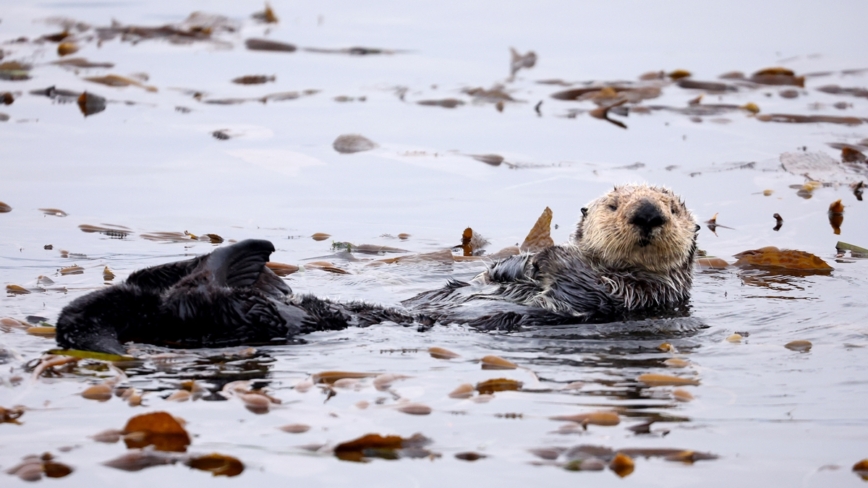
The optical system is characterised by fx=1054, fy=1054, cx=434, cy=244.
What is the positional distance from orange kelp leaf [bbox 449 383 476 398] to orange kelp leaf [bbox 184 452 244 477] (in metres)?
1.03

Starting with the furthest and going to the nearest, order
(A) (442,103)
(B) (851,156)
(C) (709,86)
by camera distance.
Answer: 1. (C) (709,86)
2. (A) (442,103)
3. (B) (851,156)

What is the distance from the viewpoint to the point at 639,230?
5742 millimetres

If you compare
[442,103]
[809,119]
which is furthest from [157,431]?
[809,119]

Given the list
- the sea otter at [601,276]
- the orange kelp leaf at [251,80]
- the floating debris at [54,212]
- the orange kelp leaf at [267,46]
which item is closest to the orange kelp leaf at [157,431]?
the sea otter at [601,276]

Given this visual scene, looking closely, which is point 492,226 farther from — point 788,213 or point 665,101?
point 665,101

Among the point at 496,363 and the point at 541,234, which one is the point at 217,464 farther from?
the point at 541,234

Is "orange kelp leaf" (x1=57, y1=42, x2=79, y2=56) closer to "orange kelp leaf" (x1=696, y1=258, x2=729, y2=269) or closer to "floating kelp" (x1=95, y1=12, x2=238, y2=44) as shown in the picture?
"floating kelp" (x1=95, y1=12, x2=238, y2=44)

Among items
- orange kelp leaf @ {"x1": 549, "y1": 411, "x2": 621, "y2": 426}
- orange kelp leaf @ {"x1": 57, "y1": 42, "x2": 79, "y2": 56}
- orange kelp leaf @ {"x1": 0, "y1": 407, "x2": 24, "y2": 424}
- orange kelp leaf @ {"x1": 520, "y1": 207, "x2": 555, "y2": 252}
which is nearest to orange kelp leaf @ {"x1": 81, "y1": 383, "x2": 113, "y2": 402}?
orange kelp leaf @ {"x1": 0, "y1": 407, "x2": 24, "y2": 424}

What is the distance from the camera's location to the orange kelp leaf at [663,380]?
4.43 m

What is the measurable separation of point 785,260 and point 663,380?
286cm

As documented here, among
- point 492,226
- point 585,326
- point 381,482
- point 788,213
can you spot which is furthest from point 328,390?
point 788,213

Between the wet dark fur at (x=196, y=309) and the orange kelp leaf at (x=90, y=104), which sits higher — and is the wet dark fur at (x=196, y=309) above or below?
below

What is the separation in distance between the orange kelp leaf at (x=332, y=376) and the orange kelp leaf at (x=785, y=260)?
11.6 feet

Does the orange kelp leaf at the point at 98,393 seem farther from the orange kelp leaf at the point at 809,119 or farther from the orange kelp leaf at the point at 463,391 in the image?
the orange kelp leaf at the point at 809,119
